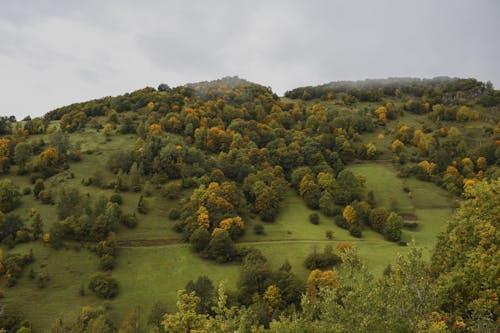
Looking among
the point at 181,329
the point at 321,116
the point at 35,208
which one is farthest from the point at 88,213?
the point at 321,116

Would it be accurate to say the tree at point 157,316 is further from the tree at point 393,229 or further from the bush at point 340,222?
the tree at point 393,229

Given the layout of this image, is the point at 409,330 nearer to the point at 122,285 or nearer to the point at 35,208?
the point at 122,285

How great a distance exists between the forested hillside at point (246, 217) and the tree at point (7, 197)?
19.3 inches

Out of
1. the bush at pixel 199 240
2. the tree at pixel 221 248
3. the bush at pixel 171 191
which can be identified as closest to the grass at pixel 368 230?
the tree at pixel 221 248

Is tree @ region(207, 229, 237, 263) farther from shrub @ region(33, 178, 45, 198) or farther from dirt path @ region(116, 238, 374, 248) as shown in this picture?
shrub @ region(33, 178, 45, 198)

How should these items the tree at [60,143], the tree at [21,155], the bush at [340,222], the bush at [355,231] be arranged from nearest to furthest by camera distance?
the bush at [355,231]
the bush at [340,222]
the tree at [21,155]
the tree at [60,143]

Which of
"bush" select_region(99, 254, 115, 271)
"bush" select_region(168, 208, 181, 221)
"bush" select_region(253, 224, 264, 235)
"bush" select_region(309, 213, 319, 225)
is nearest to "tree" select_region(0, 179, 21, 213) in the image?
"bush" select_region(99, 254, 115, 271)

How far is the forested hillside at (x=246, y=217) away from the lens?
24.4 metres

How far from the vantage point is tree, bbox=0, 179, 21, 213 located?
80.7 meters

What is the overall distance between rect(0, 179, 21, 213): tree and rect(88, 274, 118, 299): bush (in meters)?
34.6

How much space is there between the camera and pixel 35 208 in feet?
275

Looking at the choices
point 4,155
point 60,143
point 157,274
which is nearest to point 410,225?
point 157,274

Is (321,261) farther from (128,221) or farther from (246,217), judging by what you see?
(128,221)

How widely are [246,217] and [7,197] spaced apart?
58.8 meters
